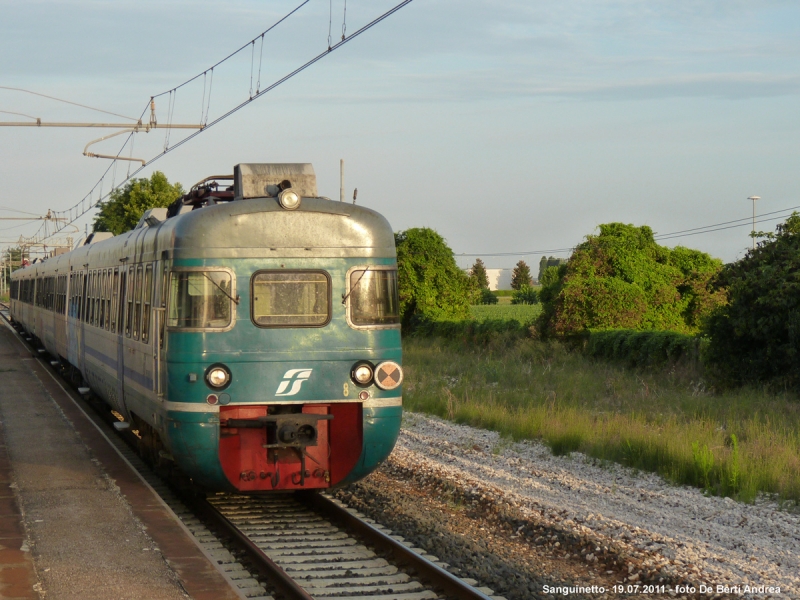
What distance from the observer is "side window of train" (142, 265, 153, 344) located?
401 inches

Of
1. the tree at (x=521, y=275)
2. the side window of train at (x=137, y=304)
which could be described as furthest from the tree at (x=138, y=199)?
the tree at (x=521, y=275)

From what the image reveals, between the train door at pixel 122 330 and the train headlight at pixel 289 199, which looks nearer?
the train headlight at pixel 289 199

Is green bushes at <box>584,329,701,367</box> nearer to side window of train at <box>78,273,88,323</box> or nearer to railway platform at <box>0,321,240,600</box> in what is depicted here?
side window of train at <box>78,273,88,323</box>

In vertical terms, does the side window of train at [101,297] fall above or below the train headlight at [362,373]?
above

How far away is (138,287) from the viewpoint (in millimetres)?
11008

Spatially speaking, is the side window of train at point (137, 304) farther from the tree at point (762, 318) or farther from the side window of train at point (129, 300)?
the tree at point (762, 318)

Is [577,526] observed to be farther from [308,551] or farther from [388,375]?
[308,551]

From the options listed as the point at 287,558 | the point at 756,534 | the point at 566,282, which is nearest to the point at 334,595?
the point at 287,558

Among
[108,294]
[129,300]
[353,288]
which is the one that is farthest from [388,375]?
[108,294]

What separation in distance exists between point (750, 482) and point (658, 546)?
107 inches

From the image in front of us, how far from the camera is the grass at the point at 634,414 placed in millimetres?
10836

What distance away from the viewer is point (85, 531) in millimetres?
8055

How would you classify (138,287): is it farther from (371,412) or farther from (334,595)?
(334,595)

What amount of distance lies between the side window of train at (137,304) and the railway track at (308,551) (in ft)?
6.15
